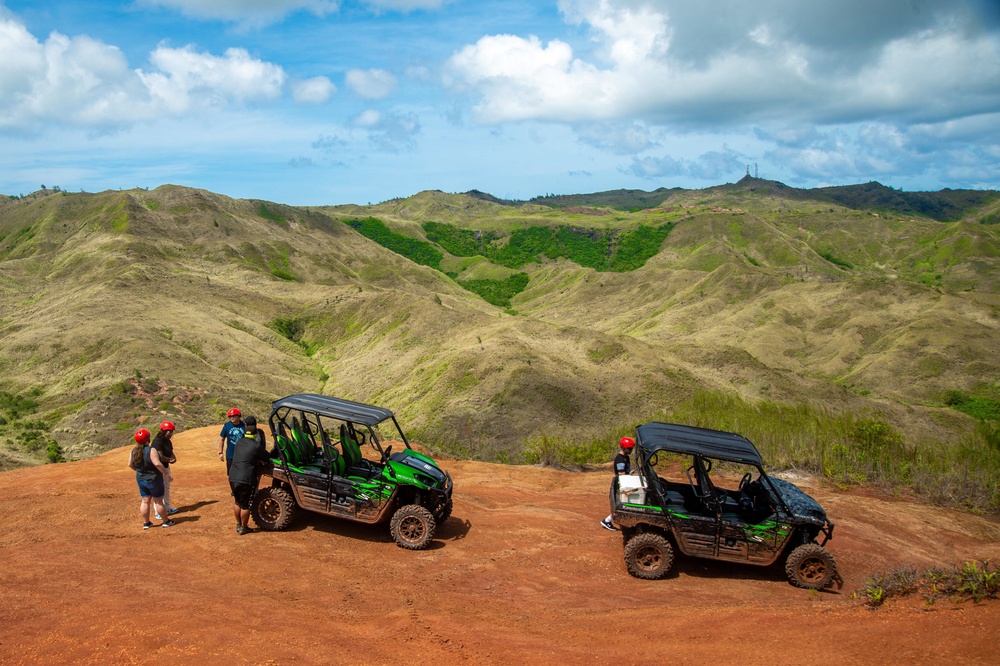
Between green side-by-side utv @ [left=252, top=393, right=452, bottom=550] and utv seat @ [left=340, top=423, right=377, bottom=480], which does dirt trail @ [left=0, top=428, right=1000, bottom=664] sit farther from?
utv seat @ [left=340, top=423, right=377, bottom=480]

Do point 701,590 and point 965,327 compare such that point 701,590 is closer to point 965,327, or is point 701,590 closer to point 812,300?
point 965,327

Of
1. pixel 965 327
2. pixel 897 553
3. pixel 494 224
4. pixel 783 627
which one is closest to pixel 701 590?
pixel 783 627

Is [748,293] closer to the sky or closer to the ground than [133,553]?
closer to the sky

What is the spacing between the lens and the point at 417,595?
9.20m

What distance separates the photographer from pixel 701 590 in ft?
33.5

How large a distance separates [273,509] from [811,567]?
942 centimetres

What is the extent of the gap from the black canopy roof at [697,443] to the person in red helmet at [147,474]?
8.59 meters

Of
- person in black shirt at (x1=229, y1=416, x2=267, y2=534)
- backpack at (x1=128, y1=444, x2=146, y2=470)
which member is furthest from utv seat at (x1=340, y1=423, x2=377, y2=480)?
backpack at (x1=128, y1=444, x2=146, y2=470)

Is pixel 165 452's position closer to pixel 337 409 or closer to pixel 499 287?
pixel 337 409

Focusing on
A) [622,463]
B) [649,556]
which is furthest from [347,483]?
[649,556]

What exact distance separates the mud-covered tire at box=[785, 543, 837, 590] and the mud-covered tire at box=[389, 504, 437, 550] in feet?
20.2

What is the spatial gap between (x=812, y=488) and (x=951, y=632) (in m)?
10.4

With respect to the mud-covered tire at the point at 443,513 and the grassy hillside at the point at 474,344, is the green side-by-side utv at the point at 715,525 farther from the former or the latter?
the grassy hillside at the point at 474,344

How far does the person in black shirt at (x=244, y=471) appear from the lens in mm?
10562
